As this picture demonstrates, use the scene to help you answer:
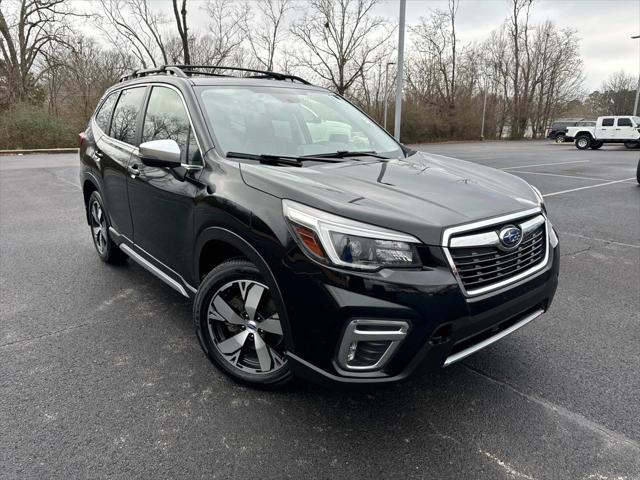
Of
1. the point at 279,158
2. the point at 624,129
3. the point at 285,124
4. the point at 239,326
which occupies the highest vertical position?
the point at 624,129

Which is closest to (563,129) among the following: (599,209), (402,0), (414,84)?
(414,84)

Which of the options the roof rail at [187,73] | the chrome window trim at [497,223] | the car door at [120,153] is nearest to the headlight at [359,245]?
the chrome window trim at [497,223]

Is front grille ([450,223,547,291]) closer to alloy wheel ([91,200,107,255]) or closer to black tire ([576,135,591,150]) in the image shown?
alloy wheel ([91,200,107,255])

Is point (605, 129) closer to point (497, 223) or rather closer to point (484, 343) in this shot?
point (497, 223)

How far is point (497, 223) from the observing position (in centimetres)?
224

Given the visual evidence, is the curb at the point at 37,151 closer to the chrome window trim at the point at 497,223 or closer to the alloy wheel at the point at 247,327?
the alloy wheel at the point at 247,327

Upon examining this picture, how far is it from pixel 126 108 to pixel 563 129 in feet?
147

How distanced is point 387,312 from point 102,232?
383 centimetres

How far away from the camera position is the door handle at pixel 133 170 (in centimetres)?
344

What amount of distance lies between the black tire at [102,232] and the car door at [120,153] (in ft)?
1.19

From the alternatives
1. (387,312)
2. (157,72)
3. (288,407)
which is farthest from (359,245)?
(157,72)

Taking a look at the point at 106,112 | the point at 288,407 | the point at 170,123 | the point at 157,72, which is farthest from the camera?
the point at 106,112

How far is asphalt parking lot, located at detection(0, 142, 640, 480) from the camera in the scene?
2.11m

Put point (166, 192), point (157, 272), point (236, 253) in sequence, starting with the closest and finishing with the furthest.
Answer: point (236, 253), point (166, 192), point (157, 272)
